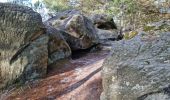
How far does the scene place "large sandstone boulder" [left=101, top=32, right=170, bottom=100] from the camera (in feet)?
16.4

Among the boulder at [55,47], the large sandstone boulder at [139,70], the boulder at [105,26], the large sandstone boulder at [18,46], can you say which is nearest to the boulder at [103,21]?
the boulder at [105,26]

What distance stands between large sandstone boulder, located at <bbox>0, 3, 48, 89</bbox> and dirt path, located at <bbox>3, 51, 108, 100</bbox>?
1.68 feet

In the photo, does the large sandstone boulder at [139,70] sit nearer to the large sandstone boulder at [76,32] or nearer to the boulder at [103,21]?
the large sandstone boulder at [76,32]

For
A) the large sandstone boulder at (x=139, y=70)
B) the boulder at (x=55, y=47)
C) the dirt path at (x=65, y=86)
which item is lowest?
the dirt path at (x=65, y=86)

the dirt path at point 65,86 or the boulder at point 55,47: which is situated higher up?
the boulder at point 55,47

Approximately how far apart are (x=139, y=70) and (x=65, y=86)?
146 inches

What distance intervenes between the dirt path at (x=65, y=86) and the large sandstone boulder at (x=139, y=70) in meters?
1.63

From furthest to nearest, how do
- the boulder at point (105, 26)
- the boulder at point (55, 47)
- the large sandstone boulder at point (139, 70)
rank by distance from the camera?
the boulder at point (105, 26) → the boulder at point (55, 47) → the large sandstone boulder at point (139, 70)

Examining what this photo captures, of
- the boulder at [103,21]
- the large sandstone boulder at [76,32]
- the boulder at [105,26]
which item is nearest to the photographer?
the large sandstone boulder at [76,32]

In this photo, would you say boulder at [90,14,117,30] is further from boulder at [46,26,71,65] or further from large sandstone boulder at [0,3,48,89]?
large sandstone boulder at [0,3,48,89]

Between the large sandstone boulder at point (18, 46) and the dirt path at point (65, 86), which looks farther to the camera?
the large sandstone boulder at point (18, 46)

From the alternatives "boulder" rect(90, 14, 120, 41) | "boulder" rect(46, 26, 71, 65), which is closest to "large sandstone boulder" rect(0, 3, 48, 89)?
"boulder" rect(46, 26, 71, 65)

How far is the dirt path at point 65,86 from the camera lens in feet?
25.5

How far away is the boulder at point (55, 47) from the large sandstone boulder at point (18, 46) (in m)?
1.02
